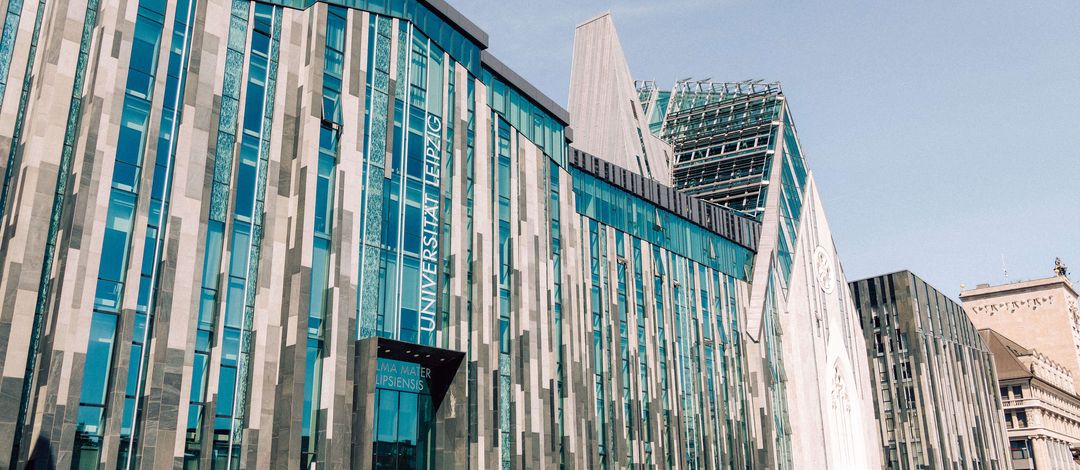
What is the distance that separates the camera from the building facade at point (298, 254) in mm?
30650

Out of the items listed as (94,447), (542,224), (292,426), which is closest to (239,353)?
(292,426)

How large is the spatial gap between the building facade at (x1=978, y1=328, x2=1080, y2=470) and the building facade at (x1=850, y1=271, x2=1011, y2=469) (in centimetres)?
1026

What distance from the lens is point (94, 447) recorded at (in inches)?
1176

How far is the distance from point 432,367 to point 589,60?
57689mm

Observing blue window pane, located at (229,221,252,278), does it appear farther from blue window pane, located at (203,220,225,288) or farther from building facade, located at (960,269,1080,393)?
building facade, located at (960,269,1080,393)

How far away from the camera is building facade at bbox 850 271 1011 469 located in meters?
91.1

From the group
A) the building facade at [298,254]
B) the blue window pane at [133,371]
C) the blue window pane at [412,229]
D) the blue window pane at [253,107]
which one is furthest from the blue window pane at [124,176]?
the blue window pane at [412,229]

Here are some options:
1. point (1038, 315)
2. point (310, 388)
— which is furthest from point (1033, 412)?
point (310, 388)

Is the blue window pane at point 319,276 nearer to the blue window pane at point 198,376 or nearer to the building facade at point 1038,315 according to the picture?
the blue window pane at point 198,376

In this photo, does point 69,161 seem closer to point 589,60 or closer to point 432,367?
point 432,367

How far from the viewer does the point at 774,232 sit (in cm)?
7812

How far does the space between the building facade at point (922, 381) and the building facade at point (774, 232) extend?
770 centimetres

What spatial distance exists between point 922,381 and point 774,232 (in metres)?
27.1

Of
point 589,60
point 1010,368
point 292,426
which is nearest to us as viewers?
point 292,426
